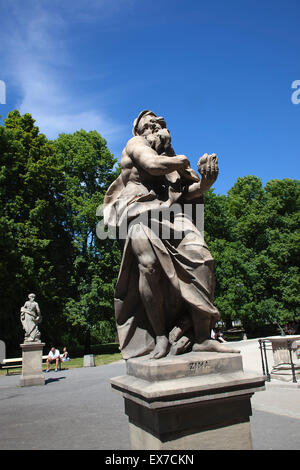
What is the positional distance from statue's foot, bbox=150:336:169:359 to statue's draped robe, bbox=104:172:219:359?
203 mm

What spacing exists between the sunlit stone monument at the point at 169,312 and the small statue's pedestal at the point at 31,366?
1052cm

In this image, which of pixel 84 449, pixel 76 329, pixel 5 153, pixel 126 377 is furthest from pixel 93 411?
pixel 5 153

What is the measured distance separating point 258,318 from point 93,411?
22.0 meters

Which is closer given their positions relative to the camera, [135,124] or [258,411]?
[135,124]

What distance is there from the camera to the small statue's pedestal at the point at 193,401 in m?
2.64

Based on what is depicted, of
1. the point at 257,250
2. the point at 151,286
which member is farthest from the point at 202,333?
the point at 257,250

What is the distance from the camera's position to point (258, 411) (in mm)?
6391

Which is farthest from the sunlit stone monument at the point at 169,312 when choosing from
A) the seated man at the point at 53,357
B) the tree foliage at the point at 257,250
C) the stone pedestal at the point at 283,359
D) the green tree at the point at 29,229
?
the tree foliage at the point at 257,250

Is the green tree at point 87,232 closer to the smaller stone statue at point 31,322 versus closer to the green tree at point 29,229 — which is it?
the green tree at point 29,229

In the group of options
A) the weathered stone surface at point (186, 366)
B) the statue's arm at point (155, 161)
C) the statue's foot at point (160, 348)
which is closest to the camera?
the weathered stone surface at point (186, 366)

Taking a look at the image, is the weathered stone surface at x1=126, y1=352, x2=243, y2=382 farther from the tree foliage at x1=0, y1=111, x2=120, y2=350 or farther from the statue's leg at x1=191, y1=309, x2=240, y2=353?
the tree foliage at x1=0, y1=111, x2=120, y2=350

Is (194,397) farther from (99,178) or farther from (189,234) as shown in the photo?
(99,178)
